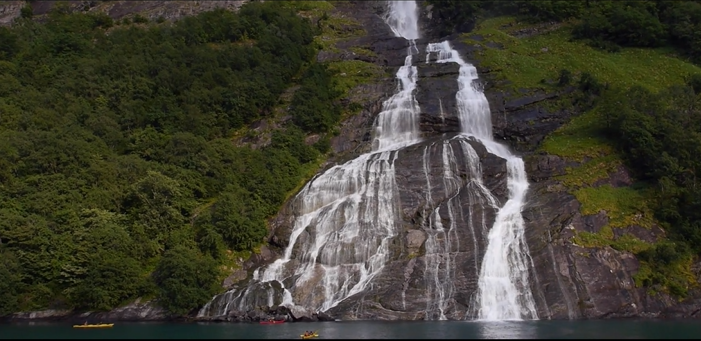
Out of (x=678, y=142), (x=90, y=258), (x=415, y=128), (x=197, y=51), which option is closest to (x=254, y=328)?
(x=90, y=258)

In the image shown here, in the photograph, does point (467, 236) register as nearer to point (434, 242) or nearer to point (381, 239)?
point (434, 242)

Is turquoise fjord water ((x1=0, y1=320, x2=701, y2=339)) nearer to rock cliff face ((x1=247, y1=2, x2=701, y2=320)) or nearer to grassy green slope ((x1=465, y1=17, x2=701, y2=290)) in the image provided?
rock cliff face ((x1=247, y1=2, x2=701, y2=320))

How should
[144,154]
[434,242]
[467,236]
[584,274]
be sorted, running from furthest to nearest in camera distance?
[144,154] → [467,236] → [434,242] → [584,274]

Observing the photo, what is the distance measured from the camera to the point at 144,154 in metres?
52.3

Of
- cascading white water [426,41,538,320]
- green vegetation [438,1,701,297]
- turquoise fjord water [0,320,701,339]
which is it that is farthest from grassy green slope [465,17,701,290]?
turquoise fjord water [0,320,701,339]

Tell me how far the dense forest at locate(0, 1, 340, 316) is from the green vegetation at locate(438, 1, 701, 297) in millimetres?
19181

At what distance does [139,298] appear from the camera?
1581 inches

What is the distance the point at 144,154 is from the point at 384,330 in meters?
27.8

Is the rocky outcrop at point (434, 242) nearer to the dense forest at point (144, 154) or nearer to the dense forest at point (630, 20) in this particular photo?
the dense forest at point (144, 154)

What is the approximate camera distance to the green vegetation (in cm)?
4181

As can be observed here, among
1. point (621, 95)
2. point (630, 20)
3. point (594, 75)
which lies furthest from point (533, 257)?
point (630, 20)

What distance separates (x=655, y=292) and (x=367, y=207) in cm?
1811

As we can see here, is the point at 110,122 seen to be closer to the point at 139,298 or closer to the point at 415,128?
the point at 139,298

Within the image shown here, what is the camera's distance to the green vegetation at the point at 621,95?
41812 mm
